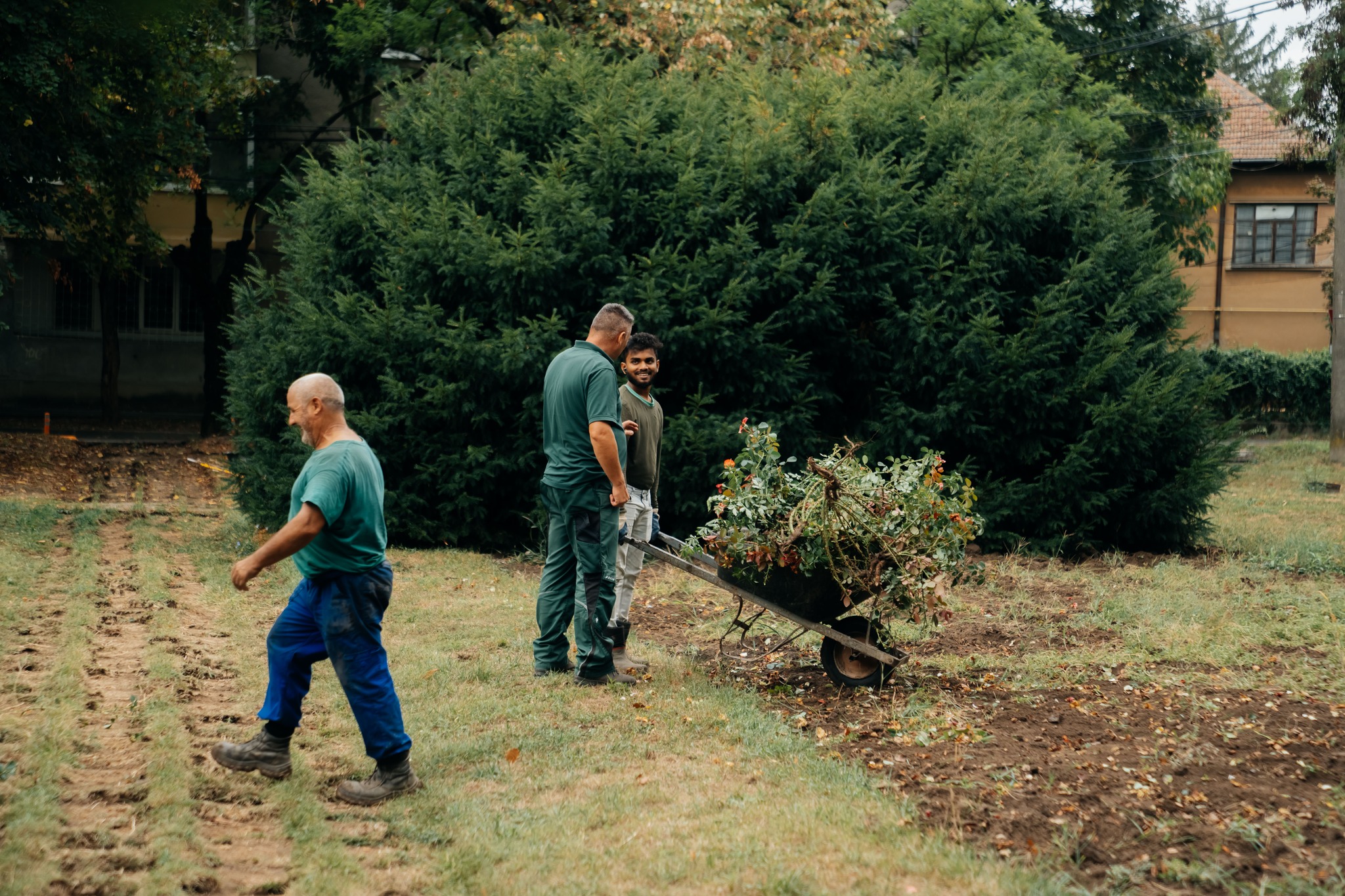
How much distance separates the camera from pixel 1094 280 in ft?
40.4

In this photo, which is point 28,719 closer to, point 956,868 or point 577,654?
point 577,654

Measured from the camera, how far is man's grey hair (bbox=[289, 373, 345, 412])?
489cm

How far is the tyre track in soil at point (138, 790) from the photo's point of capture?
13.2 feet

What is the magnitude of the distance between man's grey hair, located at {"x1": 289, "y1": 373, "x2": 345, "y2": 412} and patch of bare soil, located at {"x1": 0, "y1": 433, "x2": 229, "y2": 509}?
9.92 metres

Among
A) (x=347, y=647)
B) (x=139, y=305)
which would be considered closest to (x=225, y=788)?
(x=347, y=647)

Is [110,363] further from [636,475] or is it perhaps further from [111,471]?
[636,475]

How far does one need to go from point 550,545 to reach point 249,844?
2.71 m

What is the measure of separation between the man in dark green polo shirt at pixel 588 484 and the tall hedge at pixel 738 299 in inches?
187

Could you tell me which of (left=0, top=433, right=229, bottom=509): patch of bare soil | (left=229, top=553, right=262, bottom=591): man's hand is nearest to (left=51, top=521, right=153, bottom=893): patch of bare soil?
(left=229, top=553, right=262, bottom=591): man's hand

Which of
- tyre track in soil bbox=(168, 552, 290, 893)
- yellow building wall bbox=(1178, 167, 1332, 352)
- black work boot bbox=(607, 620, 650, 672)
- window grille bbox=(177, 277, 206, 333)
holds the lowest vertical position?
tyre track in soil bbox=(168, 552, 290, 893)

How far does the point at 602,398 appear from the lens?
6.48 m

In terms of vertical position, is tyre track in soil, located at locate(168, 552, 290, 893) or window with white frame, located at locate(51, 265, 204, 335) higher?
window with white frame, located at locate(51, 265, 204, 335)

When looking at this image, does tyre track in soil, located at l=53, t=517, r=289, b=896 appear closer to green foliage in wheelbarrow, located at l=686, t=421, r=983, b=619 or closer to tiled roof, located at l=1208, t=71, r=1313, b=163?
green foliage in wheelbarrow, located at l=686, t=421, r=983, b=619

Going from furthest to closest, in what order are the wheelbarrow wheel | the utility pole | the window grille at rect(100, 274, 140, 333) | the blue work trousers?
the window grille at rect(100, 274, 140, 333)
the utility pole
the wheelbarrow wheel
the blue work trousers
